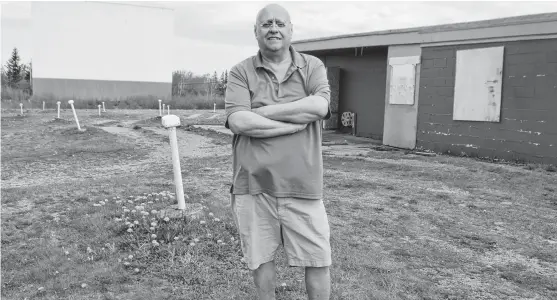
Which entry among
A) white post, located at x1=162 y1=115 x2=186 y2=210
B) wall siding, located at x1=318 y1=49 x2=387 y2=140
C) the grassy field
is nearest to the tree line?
wall siding, located at x1=318 y1=49 x2=387 y2=140

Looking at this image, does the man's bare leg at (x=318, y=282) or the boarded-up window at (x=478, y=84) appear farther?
the boarded-up window at (x=478, y=84)

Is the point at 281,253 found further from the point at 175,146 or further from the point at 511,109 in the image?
the point at 511,109

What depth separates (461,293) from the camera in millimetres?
3430

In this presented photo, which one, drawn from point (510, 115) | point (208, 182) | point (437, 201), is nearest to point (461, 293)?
point (437, 201)

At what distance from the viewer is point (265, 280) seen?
2668 mm

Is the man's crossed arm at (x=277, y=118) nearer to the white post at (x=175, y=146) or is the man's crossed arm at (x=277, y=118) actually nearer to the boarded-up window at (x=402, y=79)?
the white post at (x=175, y=146)

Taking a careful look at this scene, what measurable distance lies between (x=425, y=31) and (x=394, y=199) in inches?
241

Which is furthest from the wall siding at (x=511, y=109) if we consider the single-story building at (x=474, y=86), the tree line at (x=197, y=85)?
the tree line at (x=197, y=85)

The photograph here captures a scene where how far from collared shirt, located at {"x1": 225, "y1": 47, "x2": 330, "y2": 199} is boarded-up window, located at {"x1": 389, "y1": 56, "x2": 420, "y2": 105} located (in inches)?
377

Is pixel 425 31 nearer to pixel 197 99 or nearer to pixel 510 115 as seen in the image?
pixel 510 115

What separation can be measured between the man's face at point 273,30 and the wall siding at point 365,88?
1173 centimetres

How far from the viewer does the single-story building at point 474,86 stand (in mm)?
9242

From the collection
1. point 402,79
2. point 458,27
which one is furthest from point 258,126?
point 402,79

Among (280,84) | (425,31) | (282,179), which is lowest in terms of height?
(282,179)
